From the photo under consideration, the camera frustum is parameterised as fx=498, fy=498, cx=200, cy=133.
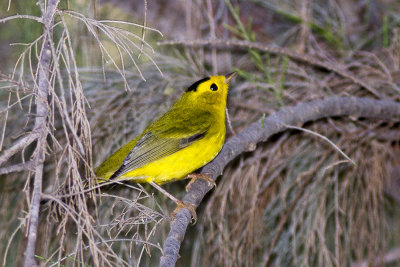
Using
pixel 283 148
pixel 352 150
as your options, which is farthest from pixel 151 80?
pixel 352 150

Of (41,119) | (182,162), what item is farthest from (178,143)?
(41,119)

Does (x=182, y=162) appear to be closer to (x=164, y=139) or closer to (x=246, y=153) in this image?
(x=164, y=139)

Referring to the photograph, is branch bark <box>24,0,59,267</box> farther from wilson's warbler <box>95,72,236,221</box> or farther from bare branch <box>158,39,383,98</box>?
wilson's warbler <box>95,72,236,221</box>

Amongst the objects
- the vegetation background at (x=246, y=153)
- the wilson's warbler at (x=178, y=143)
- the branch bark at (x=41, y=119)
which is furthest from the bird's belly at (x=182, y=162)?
the branch bark at (x=41, y=119)

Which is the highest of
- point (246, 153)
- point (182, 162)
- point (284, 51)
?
point (284, 51)

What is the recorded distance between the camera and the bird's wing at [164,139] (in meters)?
3.03

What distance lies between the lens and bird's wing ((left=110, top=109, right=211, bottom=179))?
119 inches

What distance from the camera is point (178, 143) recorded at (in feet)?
10.7

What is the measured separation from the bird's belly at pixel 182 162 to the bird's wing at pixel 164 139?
45mm

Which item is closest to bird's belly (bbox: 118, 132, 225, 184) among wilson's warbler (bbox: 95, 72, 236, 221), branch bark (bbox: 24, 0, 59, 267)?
wilson's warbler (bbox: 95, 72, 236, 221)

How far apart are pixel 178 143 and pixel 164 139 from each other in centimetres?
10

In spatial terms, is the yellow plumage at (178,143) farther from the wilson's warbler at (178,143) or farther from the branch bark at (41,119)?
the branch bark at (41,119)

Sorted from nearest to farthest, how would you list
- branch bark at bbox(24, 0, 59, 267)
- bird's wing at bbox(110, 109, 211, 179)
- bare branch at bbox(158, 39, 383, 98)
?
1. branch bark at bbox(24, 0, 59, 267)
2. bare branch at bbox(158, 39, 383, 98)
3. bird's wing at bbox(110, 109, 211, 179)

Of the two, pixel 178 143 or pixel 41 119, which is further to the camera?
pixel 178 143
